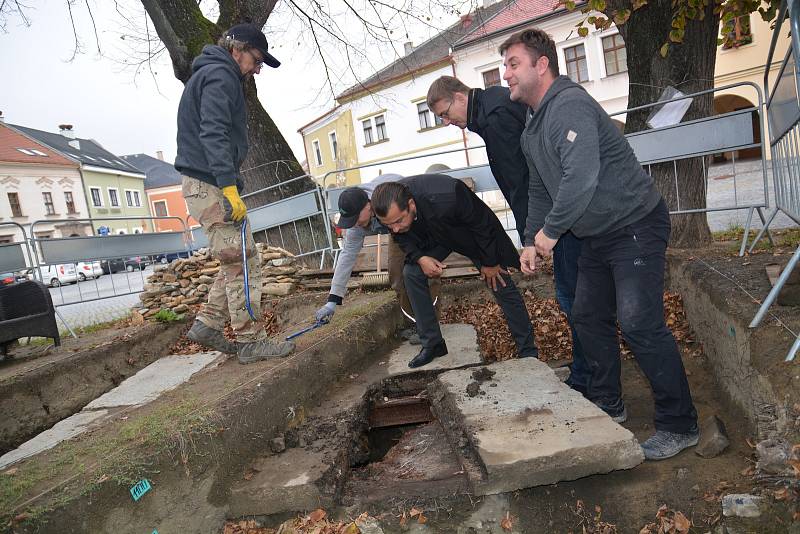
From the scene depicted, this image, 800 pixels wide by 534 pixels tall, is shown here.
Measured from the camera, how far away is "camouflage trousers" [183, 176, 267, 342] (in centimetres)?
350

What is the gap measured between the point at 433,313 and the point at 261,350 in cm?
128

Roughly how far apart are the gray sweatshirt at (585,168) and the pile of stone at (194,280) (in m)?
4.28

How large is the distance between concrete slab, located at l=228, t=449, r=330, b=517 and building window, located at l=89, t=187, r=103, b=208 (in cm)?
4422

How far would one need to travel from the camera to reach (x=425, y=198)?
357 cm

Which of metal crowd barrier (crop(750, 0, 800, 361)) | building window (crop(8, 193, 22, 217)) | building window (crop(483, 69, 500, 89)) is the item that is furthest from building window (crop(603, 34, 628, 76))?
building window (crop(8, 193, 22, 217))

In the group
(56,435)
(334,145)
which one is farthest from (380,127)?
(56,435)

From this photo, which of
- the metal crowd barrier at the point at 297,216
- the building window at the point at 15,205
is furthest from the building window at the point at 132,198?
the metal crowd barrier at the point at 297,216

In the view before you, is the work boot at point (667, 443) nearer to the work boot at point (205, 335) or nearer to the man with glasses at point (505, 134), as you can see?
the man with glasses at point (505, 134)

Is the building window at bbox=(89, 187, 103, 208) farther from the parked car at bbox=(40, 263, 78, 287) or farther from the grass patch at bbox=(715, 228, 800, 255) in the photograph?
the grass patch at bbox=(715, 228, 800, 255)

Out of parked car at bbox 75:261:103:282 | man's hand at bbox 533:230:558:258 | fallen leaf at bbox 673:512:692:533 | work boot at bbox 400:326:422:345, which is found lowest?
fallen leaf at bbox 673:512:692:533

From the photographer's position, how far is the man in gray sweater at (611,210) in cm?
234

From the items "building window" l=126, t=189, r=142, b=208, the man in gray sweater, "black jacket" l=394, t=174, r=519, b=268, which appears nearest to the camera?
the man in gray sweater

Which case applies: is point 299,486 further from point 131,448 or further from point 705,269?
point 705,269

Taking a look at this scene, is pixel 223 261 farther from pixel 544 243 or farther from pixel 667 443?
pixel 667 443
